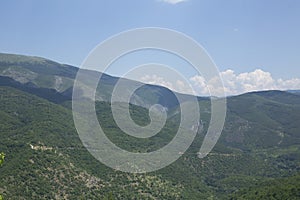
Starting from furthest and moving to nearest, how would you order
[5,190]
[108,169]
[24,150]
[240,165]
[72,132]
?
[240,165] → [72,132] → [108,169] → [24,150] → [5,190]

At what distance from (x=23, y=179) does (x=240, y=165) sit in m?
87.1


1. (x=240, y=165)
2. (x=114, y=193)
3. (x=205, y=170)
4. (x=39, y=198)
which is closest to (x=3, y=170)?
(x=39, y=198)

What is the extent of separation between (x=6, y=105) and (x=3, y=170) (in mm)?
57697

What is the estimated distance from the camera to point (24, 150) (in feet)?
314

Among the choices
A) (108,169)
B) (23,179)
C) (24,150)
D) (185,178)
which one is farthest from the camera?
(185,178)

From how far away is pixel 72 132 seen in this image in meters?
121

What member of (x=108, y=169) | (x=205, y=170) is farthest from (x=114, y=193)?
(x=205, y=170)

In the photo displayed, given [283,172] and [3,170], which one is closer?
[3,170]

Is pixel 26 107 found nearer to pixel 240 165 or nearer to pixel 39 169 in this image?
pixel 39 169

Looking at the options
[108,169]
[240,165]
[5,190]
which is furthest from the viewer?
[240,165]

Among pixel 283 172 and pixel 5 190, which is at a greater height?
pixel 283 172

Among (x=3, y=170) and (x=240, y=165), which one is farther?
(x=240, y=165)

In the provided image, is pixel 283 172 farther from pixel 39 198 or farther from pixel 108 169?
pixel 39 198

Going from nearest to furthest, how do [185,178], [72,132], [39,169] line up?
[39,169], [185,178], [72,132]
